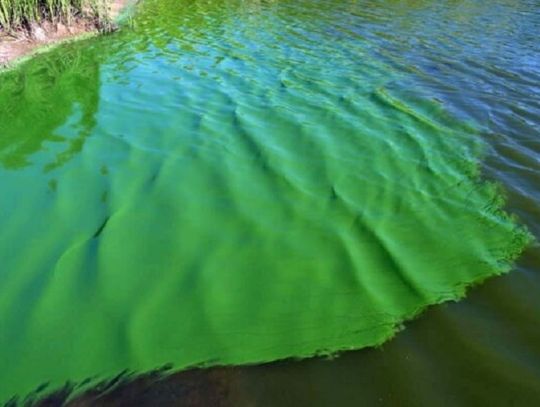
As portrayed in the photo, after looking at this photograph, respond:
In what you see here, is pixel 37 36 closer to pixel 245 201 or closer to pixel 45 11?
pixel 45 11

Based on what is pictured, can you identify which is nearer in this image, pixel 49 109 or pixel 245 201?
pixel 245 201

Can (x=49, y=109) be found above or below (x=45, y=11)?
below

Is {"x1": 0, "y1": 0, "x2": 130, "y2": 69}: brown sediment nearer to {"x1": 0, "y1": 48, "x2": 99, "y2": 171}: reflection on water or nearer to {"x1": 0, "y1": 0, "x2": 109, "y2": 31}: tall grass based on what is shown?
{"x1": 0, "y1": 0, "x2": 109, "y2": 31}: tall grass

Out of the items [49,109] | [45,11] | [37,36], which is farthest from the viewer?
[45,11]

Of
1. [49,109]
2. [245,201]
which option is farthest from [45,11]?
[245,201]

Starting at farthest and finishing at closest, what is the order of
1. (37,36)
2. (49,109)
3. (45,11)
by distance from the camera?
(45,11) < (37,36) < (49,109)

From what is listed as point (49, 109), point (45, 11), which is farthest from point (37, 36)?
point (49, 109)

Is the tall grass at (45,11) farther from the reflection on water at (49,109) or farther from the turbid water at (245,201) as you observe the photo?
the turbid water at (245,201)
